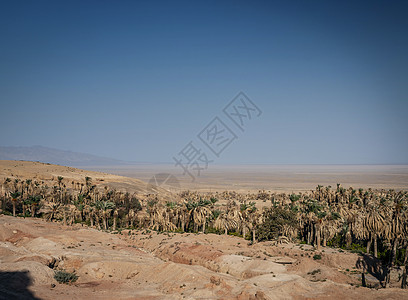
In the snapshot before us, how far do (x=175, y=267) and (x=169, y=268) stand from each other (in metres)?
0.63

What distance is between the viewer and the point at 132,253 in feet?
123

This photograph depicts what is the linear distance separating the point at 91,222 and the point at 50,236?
1367 centimetres

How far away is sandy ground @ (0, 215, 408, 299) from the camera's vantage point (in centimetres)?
2405

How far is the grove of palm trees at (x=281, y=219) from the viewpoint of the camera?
107 ft

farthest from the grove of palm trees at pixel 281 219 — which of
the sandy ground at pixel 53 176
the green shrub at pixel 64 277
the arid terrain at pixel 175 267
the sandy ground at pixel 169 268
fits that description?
the sandy ground at pixel 53 176

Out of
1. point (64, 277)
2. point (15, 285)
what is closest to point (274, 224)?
point (64, 277)

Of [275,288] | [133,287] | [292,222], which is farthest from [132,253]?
[292,222]

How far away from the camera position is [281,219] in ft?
145

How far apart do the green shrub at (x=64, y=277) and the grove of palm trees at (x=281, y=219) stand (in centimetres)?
2079

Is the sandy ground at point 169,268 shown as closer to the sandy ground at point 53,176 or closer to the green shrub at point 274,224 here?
the green shrub at point 274,224

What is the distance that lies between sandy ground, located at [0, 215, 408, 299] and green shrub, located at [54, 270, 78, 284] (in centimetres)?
51

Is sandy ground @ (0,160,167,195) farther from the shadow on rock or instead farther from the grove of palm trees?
the shadow on rock

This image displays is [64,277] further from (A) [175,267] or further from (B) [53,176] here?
(B) [53,176]

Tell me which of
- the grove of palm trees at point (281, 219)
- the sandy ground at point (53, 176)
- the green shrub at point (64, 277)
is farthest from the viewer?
the sandy ground at point (53, 176)
